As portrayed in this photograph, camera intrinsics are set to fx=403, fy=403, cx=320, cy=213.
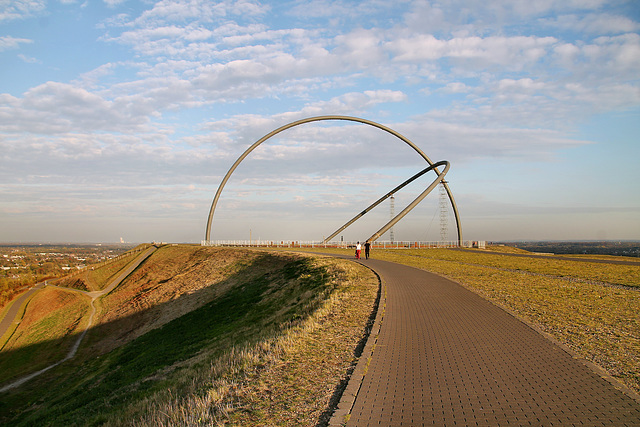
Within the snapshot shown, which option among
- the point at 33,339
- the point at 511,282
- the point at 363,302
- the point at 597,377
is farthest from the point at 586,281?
the point at 33,339

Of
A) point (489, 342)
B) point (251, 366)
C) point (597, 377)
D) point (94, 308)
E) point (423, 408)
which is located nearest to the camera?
point (423, 408)

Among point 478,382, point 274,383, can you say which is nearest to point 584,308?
point 478,382

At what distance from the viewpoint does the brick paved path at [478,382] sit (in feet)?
17.4

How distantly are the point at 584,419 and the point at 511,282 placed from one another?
1486 centimetres

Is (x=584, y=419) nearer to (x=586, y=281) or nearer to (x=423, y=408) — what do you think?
(x=423, y=408)

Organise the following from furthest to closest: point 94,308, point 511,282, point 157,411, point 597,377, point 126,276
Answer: point 126,276 → point 94,308 → point 511,282 → point 157,411 → point 597,377

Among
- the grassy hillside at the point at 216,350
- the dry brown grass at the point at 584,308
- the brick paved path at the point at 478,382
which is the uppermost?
the dry brown grass at the point at 584,308

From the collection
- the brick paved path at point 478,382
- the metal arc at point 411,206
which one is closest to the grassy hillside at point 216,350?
the brick paved path at point 478,382

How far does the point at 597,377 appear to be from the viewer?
672cm

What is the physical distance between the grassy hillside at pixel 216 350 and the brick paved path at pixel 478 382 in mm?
805

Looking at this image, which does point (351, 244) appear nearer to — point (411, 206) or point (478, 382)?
point (411, 206)

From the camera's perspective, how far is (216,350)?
13.3 meters

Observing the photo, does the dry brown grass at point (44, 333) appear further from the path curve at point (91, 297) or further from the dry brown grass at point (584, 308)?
the dry brown grass at point (584, 308)

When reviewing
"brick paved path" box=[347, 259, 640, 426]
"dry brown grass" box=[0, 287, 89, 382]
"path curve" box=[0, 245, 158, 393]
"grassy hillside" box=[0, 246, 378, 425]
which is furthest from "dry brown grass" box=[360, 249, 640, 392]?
"dry brown grass" box=[0, 287, 89, 382]
